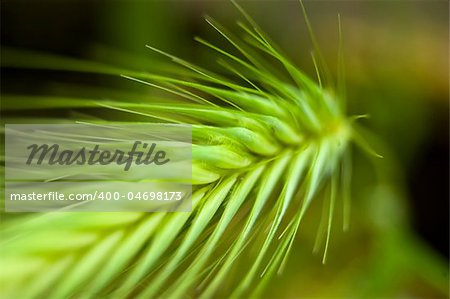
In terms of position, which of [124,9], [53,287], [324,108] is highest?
[124,9]

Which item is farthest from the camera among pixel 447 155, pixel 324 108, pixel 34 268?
pixel 447 155

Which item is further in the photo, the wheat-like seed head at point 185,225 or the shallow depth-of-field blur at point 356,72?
the shallow depth-of-field blur at point 356,72

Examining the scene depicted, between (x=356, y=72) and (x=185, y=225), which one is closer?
(x=185, y=225)

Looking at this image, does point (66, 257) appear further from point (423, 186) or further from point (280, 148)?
point (423, 186)

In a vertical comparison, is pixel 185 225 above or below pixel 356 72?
below

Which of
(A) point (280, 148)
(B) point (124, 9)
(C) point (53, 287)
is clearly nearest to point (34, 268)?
(C) point (53, 287)

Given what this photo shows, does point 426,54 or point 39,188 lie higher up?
point 426,54

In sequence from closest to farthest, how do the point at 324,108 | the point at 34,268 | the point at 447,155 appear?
the point at 34,268, the point at 324,108, the point at 447,155

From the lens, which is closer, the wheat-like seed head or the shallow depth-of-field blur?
the wheat-like seed head
